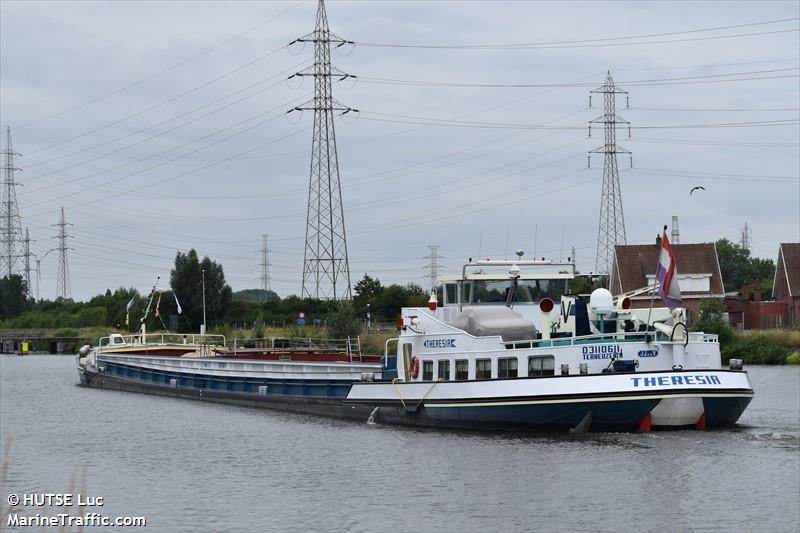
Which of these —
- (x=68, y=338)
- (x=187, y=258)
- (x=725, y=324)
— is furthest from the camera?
(x=68, y=338)

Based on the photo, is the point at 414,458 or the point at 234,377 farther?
the point at 234,377

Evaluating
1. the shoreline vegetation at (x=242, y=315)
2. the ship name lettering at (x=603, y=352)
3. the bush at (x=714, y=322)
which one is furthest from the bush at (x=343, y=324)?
the ship name lettering at (x=603, y=352)

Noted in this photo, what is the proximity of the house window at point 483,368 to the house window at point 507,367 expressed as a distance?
1.22 ft

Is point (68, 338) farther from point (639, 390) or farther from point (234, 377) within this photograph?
point (639, 390)

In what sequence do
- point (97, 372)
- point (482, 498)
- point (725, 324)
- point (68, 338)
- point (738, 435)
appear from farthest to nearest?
point (68, 338) < point (725, 324) < point (97, 372) < point (738, 435) < point (482, 498)

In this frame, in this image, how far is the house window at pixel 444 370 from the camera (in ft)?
128

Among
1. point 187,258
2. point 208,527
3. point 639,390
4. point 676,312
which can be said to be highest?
point 187,258

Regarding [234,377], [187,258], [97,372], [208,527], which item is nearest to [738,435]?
[208,527]

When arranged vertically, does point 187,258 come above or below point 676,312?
above

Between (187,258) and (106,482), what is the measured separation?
8324 centimetres

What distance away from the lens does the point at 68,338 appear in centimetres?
13312

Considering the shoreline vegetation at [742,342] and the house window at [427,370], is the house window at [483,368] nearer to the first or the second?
the house window at [427,370]

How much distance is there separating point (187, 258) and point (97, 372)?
4398 cm

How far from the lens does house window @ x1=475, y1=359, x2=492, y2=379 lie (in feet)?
124
